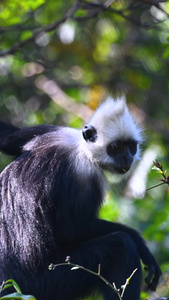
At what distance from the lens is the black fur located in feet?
17.4

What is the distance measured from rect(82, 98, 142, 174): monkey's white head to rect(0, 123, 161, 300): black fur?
469 millimetres

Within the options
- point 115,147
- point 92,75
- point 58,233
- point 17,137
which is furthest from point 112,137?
point 92,75

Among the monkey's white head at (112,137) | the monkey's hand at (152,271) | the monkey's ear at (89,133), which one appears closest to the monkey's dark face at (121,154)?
the monkey's white head at (112,137)

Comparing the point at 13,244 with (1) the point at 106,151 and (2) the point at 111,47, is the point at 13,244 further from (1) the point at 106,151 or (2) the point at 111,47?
(2) the point at 111,47

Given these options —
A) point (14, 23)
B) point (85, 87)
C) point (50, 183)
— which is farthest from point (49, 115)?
point (50, 183)

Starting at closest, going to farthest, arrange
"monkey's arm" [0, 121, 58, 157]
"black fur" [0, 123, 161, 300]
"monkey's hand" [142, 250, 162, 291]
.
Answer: "black fur" [0, 123, 161, 300] → "monkey's hand" [142, 250, 162, 291] → "monkey's arm" [0, 121, 58, 157]

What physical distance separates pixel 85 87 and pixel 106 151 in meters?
7.02

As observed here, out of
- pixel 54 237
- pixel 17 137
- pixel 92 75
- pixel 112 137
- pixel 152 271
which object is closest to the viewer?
pixel 54 237

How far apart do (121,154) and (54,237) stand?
1.16 m

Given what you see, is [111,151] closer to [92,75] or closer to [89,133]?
[89,133]

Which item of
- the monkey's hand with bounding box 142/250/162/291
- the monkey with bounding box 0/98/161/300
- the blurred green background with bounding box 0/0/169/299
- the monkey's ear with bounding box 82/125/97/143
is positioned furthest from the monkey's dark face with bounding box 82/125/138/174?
the blurred green background with bounding box 0/0/169/299

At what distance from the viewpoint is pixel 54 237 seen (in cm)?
542

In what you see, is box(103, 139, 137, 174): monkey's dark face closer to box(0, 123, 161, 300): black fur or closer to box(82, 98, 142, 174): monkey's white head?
box(82, 98, 142, 174): monkey's white head

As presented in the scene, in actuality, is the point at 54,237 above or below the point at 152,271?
above
